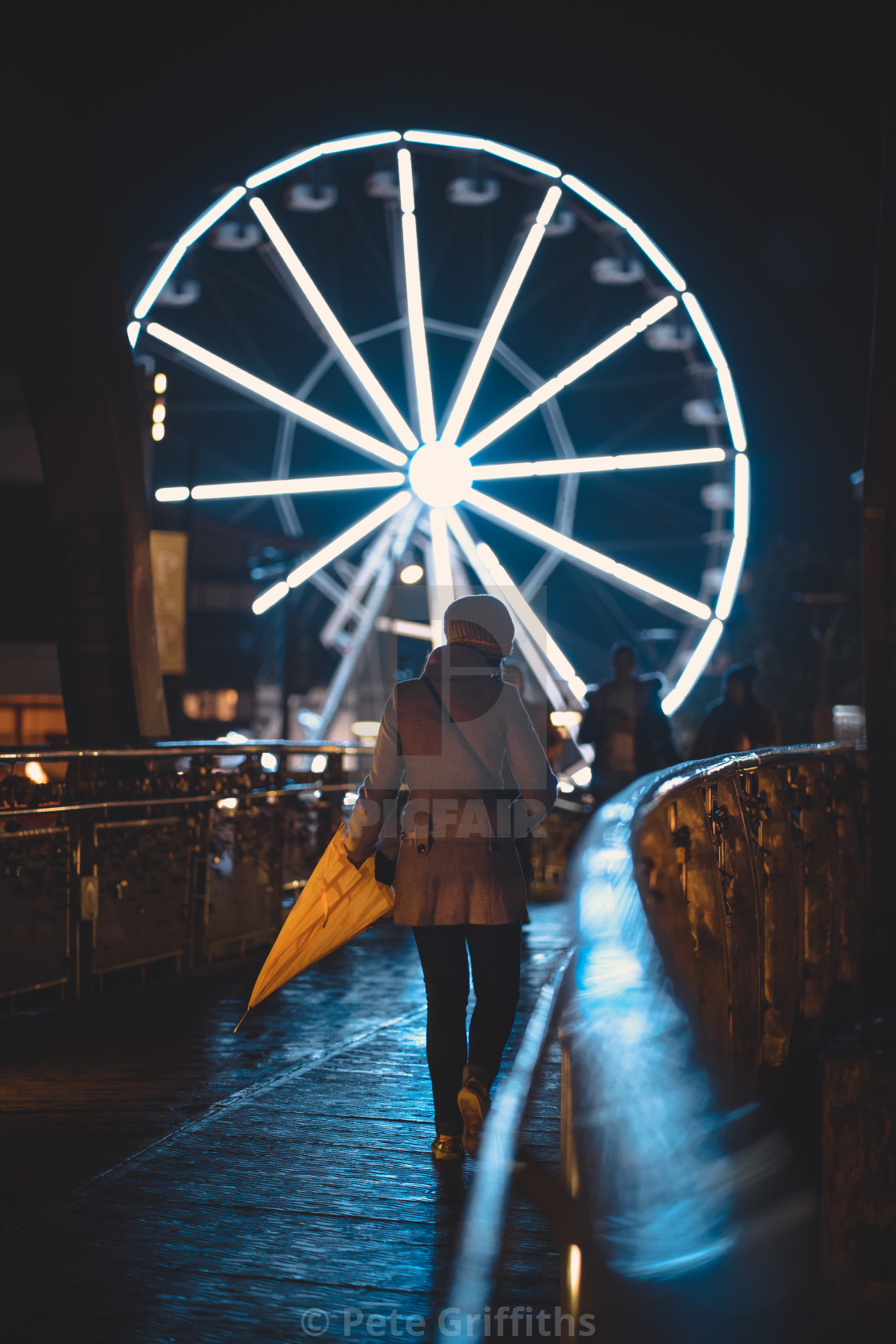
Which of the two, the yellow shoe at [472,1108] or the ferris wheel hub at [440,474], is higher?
the ferris wheel hub at [440,474]

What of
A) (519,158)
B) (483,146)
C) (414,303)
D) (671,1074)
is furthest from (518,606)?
(671,1074)

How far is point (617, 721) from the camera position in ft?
27.5

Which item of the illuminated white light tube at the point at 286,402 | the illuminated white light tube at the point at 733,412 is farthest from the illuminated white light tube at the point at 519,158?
the illuminated white light tube at the point at 286,402

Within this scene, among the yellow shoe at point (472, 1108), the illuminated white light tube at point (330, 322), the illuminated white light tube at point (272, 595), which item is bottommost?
the yellow shoe at point (472, 1108)

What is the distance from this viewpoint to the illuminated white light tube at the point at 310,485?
14047mm

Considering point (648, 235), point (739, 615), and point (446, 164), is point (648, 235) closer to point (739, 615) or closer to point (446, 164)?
point (446, 164)

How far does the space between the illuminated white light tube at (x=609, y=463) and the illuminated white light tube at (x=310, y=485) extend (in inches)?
39.2

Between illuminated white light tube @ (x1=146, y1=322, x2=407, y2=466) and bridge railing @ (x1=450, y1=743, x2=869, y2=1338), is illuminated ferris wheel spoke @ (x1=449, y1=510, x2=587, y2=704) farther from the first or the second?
bridge railing @ (x1=450, y1=743, x2=869, y2=1338)

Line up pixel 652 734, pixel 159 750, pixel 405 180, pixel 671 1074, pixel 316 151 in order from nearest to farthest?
pixel 671 1074 → pixel 159 750 → pixel 652 734 → pixel 316 151 → pixel 405 180

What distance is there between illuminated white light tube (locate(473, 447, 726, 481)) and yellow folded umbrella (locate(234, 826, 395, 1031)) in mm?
10479

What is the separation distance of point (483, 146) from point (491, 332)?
1.86 m

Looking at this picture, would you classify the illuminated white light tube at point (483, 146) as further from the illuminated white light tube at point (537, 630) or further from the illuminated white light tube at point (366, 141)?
the illuminated white light tube at point (537, 630)

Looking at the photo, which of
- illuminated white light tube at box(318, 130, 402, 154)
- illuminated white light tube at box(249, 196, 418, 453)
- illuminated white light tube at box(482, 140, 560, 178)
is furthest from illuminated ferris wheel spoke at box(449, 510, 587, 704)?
illuminated white light tube at box(318, 130, 402, 154)

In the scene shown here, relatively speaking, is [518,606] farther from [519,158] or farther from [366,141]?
[366,141]
